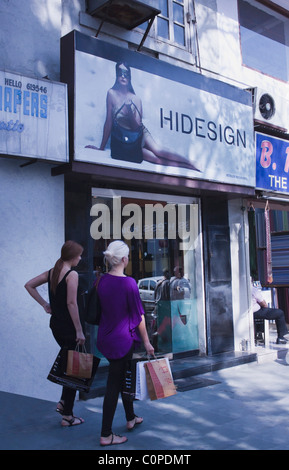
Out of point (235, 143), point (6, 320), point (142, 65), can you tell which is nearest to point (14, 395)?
point (6, 320)

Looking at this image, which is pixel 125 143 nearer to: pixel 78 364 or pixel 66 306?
pixel 66 306

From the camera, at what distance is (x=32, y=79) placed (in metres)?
5.51

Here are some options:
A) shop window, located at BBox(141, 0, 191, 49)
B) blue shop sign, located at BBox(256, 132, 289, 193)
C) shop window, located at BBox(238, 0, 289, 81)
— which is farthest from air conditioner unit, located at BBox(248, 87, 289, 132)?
shop window, located at BBox(141, 0, 191, 49)

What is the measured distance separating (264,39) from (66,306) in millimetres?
8047

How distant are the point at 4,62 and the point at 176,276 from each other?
170 inches

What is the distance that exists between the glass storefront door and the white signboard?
1.69 metres

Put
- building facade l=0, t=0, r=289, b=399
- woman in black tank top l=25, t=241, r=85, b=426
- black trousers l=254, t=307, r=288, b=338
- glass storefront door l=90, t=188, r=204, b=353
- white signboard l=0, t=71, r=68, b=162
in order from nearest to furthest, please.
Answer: woman in black tank top l=25, t=241, r=85, b=426
white signboard l=0, t=71, r=68, b=162
building facade l=0, t=0, r=289, b=399
glass storefront door l=90, t=188, r=204, b=353
black trousers l=254, t=307, r=288, b=338

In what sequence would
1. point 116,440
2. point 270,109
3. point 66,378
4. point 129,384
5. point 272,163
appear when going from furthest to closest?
1. point 270,109
2. point 272,163
3. point 66,378
4. point 129,384
5. point 116,440

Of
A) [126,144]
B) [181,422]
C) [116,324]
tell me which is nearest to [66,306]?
[116,324]

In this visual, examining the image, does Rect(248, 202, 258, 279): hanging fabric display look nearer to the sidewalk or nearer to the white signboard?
the sidewalk

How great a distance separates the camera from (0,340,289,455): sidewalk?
14.1 ft

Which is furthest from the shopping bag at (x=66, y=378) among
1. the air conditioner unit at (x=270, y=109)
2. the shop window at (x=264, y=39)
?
the shop window at (x=264, y=39)

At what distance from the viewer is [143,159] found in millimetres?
6543

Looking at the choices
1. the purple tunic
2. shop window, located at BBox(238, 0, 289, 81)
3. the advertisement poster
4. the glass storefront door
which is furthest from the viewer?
shop window, located at BBox(238, 0, 289, 81)
